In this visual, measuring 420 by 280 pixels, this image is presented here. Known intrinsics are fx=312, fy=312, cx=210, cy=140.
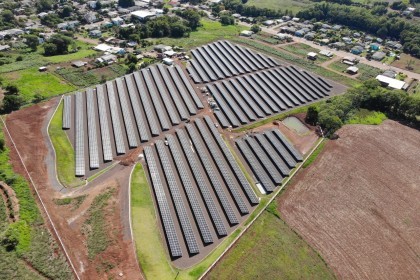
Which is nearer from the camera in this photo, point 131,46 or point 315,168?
point 315,168

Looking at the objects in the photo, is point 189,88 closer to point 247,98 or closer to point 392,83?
point 247,98

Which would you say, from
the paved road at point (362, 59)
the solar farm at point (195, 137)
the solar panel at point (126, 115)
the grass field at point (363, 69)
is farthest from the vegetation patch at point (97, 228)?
the paved road at point (362, 59)

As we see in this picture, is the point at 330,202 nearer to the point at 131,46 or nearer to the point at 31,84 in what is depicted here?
the point at 31,84

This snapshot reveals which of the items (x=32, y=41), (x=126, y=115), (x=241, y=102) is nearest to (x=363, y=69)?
(x=241, y=102)

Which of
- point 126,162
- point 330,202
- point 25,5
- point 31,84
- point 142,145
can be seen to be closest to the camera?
point 330,202

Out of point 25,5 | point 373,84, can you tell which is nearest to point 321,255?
point 373,84

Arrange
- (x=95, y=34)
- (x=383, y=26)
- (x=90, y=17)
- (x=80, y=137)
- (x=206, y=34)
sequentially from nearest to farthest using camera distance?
(x=80, y=137), (x=95, y=34), (x=206, y=34), (x=90, y=17), (x=383, y=26)

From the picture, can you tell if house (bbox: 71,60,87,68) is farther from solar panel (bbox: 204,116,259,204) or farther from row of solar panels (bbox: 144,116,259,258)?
solar panel (bbox: 204,116,259,204)
